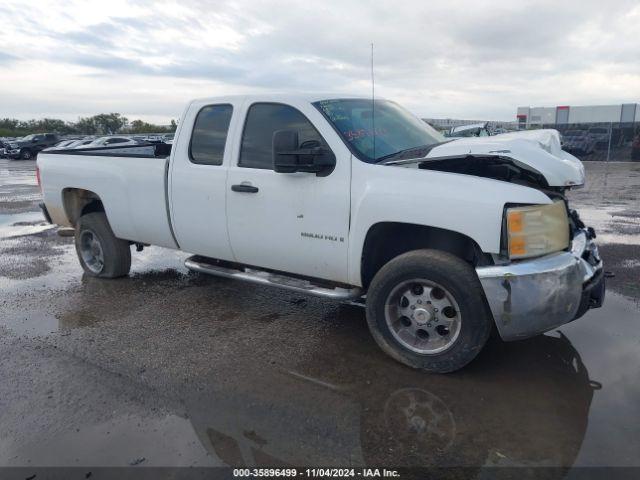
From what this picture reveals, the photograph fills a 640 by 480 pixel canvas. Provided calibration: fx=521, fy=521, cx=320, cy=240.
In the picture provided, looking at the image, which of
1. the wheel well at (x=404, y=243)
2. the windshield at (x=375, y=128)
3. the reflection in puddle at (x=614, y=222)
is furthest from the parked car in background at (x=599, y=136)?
the wheel well at (x=404, y=243)

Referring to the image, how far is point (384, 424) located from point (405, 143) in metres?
2.44

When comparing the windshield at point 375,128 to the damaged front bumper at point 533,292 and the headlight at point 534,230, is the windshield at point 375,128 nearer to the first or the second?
the headlight at point 534,230

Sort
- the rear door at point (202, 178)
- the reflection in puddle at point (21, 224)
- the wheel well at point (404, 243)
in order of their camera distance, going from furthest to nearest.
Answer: the reflection in puddle at point (21, 224)
the rear door at point (202, 178)
the wheel well at point (404, 243)

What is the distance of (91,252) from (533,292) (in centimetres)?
515

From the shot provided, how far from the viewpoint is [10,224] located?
10047mm

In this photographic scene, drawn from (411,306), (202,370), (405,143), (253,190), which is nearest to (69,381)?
(202,370)

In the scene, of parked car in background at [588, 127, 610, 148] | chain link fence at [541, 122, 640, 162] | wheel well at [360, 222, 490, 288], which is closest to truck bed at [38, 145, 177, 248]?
wheel well at [360, 222, 490, 288]

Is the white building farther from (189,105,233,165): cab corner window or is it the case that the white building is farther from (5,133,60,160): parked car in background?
(5,133,60,160): parked car in background

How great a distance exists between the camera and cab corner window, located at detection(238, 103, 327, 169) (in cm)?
431

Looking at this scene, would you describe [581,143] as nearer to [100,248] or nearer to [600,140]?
[600,140]

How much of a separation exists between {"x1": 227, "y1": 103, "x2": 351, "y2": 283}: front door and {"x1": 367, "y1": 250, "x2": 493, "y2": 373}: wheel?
448mm

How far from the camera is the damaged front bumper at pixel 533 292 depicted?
3.32 meters

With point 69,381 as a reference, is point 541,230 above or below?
above

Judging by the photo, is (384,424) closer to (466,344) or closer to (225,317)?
(466,344)
